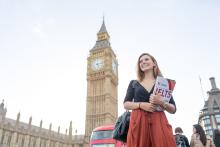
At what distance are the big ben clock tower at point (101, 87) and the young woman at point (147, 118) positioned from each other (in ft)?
147

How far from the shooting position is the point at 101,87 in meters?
51.2

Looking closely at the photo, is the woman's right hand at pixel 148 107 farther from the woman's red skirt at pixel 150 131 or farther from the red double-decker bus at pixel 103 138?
the red double-decker bus at pixel 103 138

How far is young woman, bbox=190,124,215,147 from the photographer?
481cm

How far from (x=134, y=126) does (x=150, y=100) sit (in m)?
0.33

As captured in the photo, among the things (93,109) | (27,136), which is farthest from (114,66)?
(27,136)

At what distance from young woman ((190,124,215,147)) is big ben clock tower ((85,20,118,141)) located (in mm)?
42325

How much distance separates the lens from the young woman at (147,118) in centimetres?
228

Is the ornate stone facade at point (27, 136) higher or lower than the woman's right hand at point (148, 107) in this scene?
higher

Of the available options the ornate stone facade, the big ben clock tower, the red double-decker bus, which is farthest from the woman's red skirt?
the ornate stone facade

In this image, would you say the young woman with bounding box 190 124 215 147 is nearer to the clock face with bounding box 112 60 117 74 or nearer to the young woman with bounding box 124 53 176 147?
the young woman with bounding box 124 53 176 147

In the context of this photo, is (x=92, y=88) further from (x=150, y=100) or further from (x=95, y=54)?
(x=150, y=100)

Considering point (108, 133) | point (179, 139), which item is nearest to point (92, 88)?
point (108, 133)

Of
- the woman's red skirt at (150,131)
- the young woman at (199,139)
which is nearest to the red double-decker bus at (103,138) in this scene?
the young woman at (199,139)

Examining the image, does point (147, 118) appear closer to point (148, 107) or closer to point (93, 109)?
point (148, 107)
